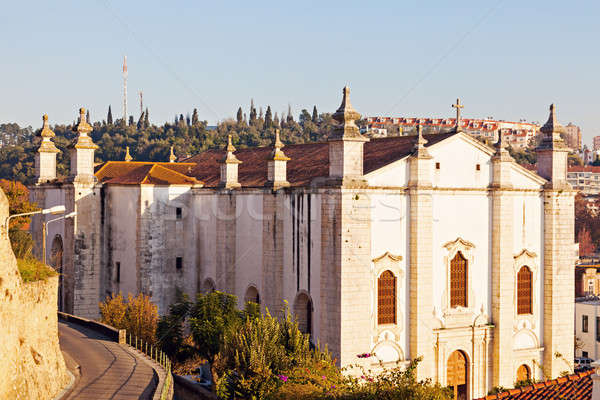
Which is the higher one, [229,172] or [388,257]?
[229,172]

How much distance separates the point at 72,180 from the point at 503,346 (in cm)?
2225

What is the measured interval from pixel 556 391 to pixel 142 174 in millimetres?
23408

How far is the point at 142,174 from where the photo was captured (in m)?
37.8

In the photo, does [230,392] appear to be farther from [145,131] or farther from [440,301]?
[145,131]

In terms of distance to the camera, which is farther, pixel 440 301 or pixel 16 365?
pixel 440 301

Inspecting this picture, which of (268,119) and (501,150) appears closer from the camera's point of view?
(501,150)

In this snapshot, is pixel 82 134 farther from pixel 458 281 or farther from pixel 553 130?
pixel 553 130

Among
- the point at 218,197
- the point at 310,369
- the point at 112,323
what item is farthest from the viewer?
the point at 218,197

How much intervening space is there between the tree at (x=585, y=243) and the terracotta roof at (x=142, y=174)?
223 ft

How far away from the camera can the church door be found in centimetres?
3042

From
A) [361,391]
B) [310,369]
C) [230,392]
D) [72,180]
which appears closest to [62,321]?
[72,180]

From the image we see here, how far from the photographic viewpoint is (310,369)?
23.6 meters

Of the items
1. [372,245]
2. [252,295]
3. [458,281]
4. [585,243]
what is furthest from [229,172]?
[585,243]

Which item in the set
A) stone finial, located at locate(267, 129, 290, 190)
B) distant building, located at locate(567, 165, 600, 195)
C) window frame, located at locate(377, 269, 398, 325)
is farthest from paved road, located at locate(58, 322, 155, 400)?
distant building, located at locate(567, 165, 600, 195)
